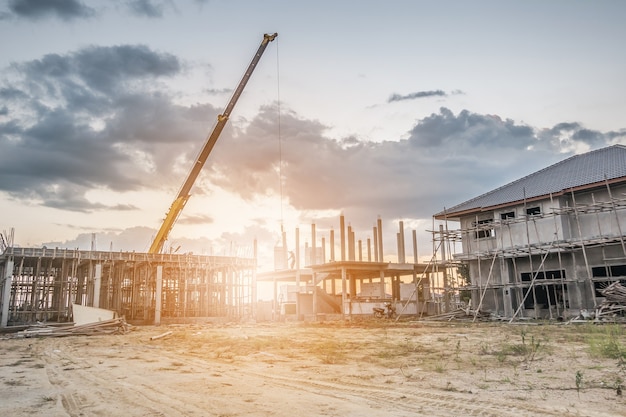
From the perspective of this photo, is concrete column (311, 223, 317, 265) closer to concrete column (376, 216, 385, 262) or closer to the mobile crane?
concrete column (376, 216, 385, 262)

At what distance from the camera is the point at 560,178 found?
26.7 m

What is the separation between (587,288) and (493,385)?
19.1 metres

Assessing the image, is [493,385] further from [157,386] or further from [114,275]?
[114,275]

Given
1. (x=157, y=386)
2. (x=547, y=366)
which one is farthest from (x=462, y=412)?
(x=157, y=386)

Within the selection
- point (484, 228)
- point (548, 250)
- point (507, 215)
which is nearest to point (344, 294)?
point (484, 228)

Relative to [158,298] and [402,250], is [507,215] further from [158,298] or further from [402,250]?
[402,250]

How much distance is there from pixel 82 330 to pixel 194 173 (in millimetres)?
12590

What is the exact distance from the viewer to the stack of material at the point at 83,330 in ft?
71.0

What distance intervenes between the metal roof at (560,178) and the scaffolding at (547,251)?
1.48ft

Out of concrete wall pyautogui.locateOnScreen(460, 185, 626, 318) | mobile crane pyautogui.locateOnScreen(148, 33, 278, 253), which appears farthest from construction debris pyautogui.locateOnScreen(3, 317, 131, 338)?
concrete wall pyautogui.locateOnScreen(460, 185, 626, 318)

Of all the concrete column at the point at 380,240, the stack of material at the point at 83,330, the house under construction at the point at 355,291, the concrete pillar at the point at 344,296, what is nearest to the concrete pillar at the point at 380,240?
the concrete column at the point at 380,240

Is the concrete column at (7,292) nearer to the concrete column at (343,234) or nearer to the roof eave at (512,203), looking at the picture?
the roof eave at (512,203)

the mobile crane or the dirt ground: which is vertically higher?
the mobile crane

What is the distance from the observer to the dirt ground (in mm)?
6695
